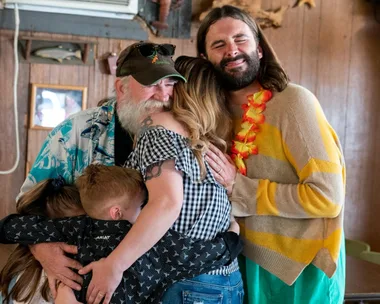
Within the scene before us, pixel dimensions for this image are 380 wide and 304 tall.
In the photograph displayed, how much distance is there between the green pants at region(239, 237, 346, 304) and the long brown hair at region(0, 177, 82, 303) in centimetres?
59

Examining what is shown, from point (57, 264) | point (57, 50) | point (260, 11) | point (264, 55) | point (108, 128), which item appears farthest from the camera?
point (260, 11)

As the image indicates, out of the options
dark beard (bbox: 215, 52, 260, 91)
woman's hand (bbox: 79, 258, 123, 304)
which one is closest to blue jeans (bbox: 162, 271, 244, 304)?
woman's hand (bbox: 79, 258, 123, 304)

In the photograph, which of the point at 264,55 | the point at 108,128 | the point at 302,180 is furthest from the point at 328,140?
the point at 108,128

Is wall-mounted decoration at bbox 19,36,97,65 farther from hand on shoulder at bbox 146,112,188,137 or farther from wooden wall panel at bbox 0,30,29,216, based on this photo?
hand on shoulder at bbox 146,112,188,137

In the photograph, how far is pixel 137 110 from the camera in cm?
156

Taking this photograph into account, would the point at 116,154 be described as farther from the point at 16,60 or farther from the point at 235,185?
the point at 16,60

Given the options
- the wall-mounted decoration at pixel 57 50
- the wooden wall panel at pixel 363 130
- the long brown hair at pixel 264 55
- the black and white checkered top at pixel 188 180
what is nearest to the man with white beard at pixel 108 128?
the black and white checkered top at pixel 188 180

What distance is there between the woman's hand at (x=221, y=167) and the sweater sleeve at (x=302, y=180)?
0.02m

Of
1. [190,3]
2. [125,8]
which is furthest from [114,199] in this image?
[190,3]

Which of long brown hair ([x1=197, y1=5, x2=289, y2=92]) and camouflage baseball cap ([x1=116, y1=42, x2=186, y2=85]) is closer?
camouflage baseball cap ([x1=116, y1=42, x2=186, y2=85])

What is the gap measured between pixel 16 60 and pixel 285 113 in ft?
7.63

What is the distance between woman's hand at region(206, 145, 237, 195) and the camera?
5.22 ft

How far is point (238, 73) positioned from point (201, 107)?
0.65 feet

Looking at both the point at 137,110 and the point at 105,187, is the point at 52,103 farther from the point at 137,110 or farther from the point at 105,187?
the point at 105,187
